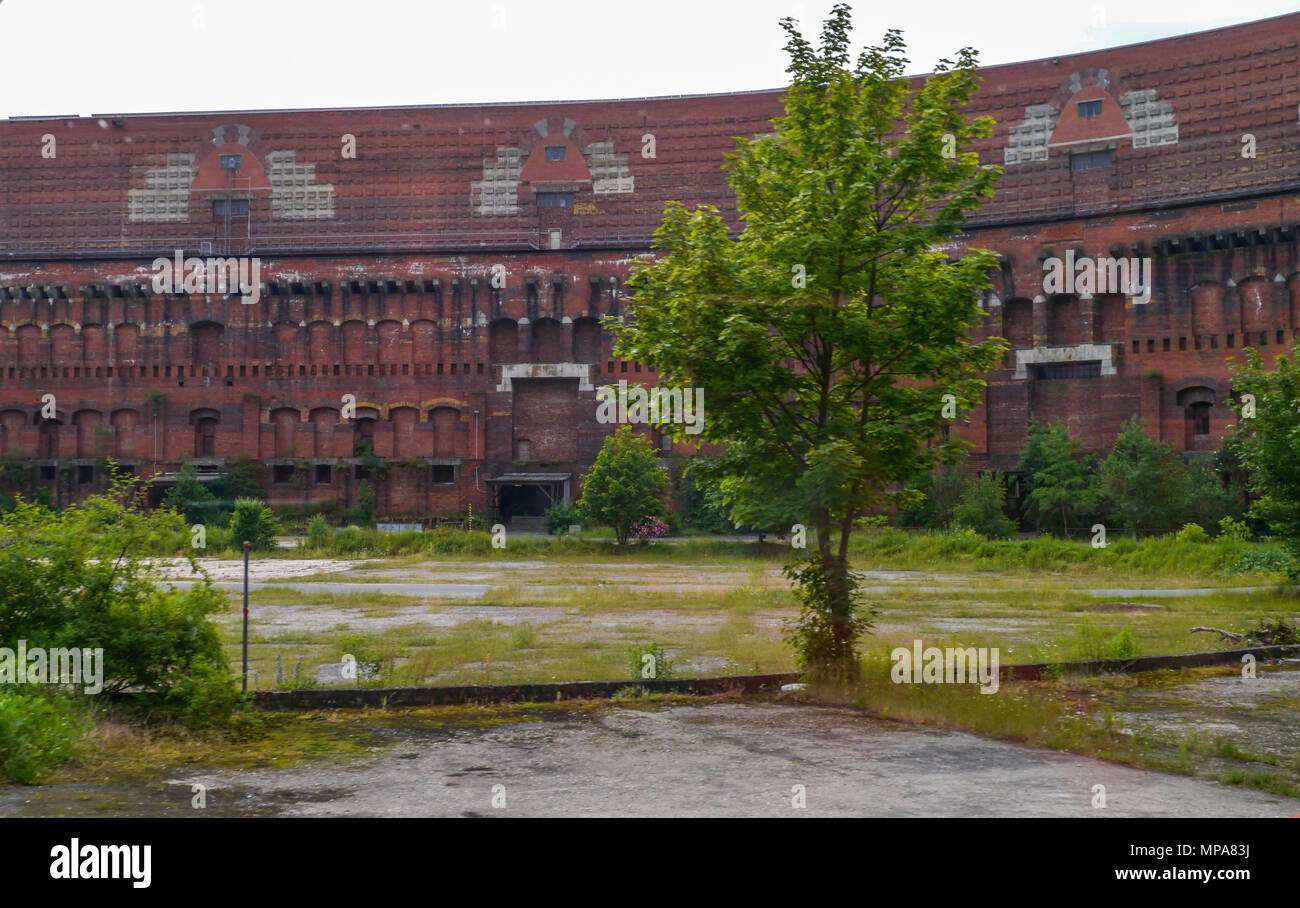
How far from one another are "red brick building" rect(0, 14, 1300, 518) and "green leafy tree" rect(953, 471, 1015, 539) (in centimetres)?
637

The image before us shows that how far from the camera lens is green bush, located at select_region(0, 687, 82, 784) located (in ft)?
26.8

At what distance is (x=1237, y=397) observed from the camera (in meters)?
40.9

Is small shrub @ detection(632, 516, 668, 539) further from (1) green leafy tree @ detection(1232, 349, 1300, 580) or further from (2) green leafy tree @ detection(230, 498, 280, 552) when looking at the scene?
(1) green leafy tree @ detection(1232, 349, 1300, 580)

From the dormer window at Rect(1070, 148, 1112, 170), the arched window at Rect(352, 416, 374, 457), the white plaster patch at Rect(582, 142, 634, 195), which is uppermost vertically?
the white plaster patch at Rect(582, 142, 634, 195)

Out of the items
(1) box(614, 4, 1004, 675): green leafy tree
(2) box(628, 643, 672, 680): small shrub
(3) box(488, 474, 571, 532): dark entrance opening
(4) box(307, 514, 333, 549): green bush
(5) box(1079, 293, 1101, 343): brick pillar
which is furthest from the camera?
(3) box(488, 474, 571, 532): dark entrance opening

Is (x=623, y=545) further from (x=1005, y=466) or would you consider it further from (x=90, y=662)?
(x=90, y=662)

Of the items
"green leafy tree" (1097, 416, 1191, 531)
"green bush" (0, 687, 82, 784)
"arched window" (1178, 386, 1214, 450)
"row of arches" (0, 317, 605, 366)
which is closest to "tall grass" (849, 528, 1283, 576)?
"green leafy tree" (1097, 416, 1191, 531)

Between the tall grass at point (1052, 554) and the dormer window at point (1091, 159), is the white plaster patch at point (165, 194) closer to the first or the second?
the tall grass at point (1052, 554)

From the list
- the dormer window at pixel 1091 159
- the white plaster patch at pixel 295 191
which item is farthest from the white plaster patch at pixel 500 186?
the dormer window at pixel 1091 159

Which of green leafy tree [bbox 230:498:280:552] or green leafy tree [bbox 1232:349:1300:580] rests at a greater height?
green leafy tree [bbox 1232:349:1300:580]

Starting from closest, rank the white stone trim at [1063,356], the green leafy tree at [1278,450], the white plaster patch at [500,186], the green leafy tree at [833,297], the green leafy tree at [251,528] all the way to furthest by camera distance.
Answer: the green leafy tree at [833,297]
the green leafy tree at [1278,450]
the green leafy tree at [251,528]
the white stone trim at [1063,356]
the white plaster patch at [500,186]

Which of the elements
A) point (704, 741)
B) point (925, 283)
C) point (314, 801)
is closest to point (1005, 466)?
point (925, 283)

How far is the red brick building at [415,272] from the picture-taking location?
1796 inches

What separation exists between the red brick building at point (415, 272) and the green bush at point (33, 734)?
3903 centimetres
